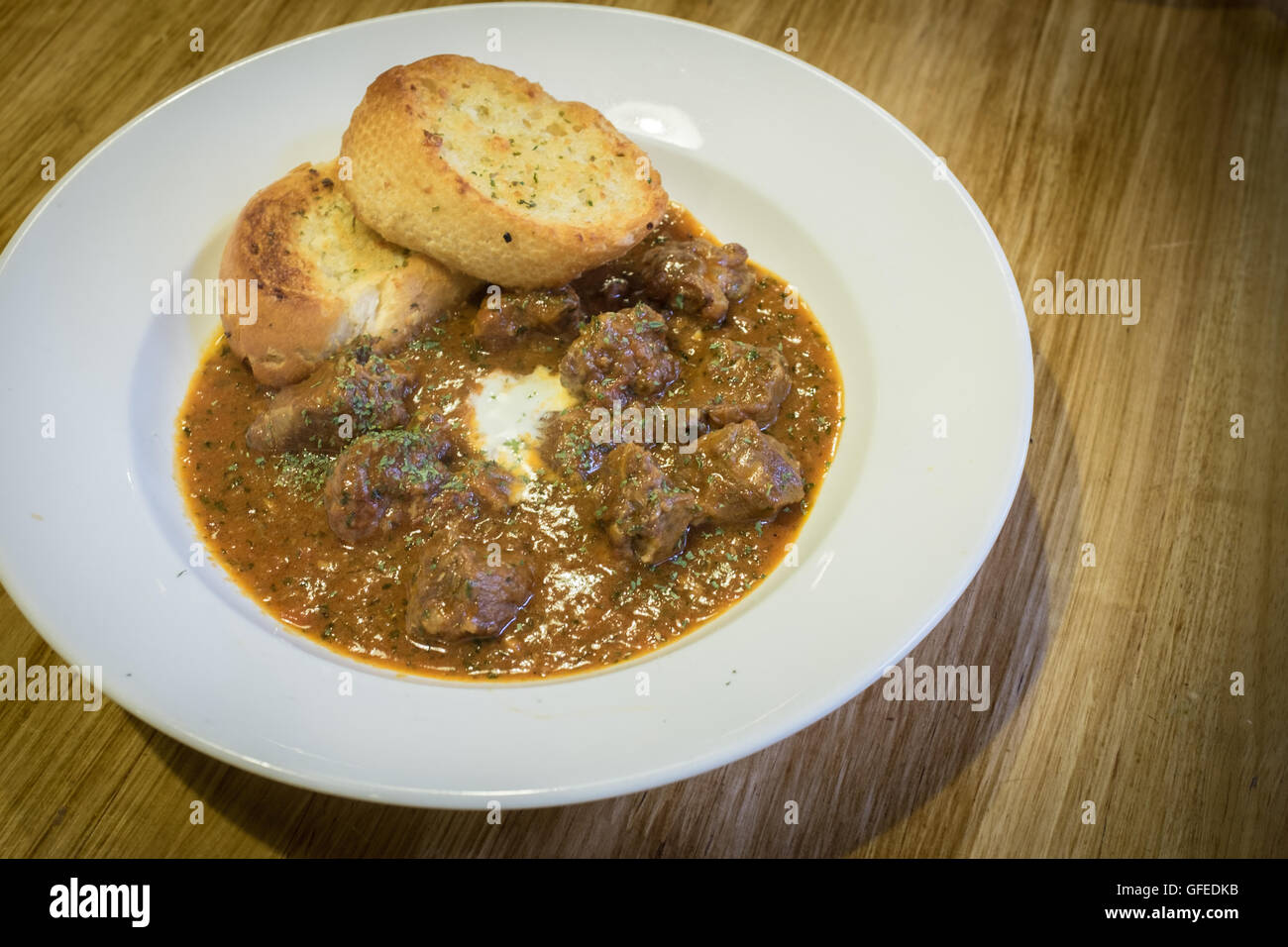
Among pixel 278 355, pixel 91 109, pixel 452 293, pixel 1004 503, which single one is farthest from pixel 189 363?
pixel 1004 503

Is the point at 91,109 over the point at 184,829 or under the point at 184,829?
over

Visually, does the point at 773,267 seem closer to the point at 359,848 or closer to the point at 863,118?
the point at 863,118

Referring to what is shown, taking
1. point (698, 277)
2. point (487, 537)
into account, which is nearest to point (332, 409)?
point (487, 537)

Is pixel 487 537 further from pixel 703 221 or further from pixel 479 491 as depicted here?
pixel 703 221

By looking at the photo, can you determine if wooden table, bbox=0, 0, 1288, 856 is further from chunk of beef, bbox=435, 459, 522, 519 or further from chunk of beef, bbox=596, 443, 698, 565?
chunk of beef, bbox=435, 459, 522, 519

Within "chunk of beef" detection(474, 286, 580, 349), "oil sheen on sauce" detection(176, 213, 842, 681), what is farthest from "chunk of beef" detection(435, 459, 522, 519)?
"chunk of beef" detection(474, 286, 580, 349)

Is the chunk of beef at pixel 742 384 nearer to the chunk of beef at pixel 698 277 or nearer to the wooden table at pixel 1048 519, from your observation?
the chunk of beef at pixel 698 277

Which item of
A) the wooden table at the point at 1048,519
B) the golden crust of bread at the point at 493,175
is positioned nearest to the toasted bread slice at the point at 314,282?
the golden crust of bread at the point at 493,175
